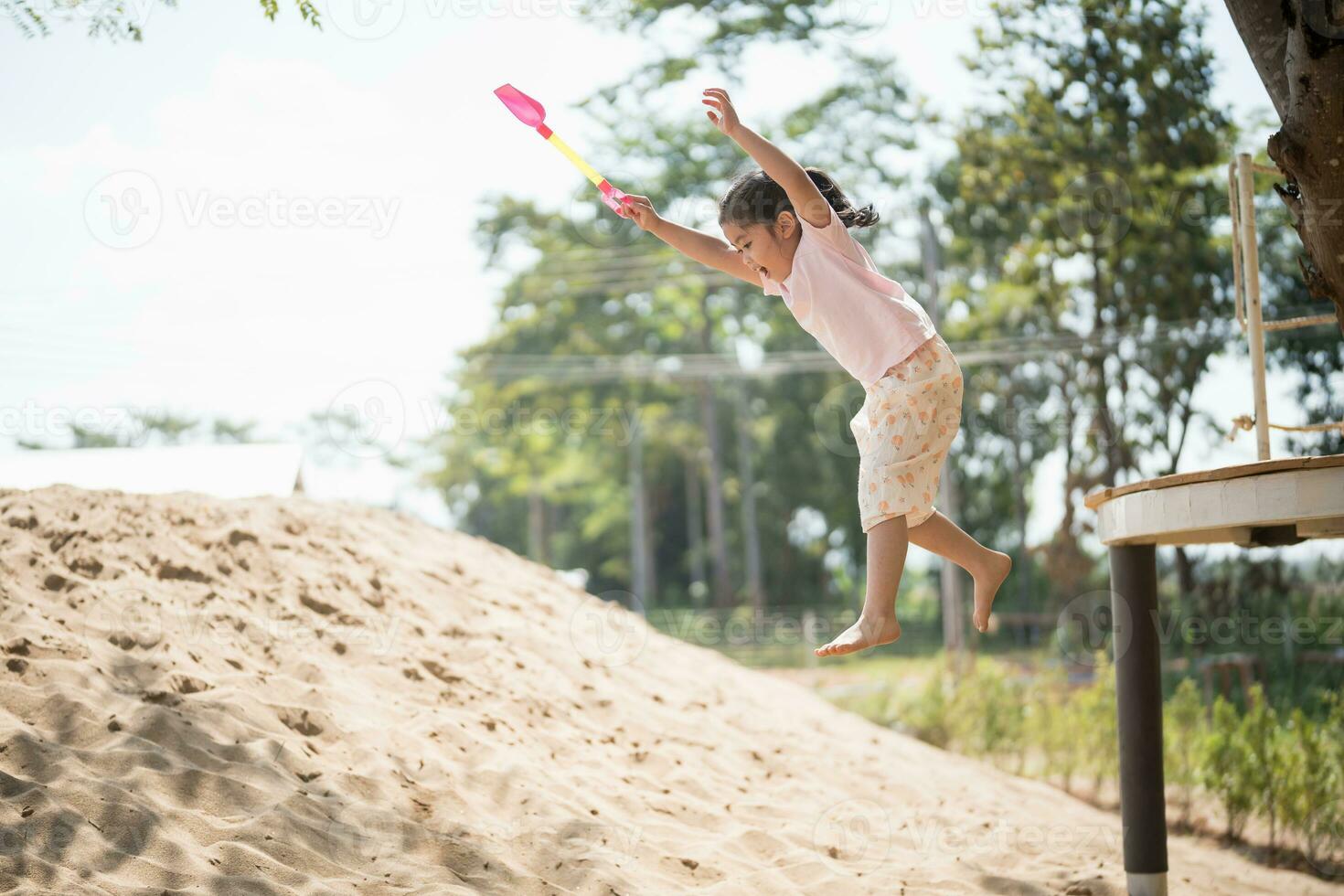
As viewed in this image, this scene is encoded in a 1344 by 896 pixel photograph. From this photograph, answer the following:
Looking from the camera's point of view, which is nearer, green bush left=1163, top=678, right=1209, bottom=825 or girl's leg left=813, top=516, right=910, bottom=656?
girl's leg left=813, top=516, right=910, bottom=656

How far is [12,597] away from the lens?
484cm

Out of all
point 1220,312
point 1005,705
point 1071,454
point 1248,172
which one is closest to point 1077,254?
point 1220,312

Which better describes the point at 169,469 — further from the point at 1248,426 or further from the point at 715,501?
the point at 715,501

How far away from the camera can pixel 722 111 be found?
8.86 feet

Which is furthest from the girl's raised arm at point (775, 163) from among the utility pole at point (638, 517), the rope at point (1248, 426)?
the utility pole at point (638, 517)

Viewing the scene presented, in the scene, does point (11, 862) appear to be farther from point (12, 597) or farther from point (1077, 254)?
point (1077, 254)

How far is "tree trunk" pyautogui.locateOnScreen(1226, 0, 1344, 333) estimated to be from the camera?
3.47 m

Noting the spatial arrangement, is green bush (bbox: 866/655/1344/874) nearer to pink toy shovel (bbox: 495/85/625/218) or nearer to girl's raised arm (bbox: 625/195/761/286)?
girl's raised arm (bbox: 625/195/761/286)

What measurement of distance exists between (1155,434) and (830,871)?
14.6 m

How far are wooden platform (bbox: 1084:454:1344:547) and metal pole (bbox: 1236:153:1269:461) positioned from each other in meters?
0.35

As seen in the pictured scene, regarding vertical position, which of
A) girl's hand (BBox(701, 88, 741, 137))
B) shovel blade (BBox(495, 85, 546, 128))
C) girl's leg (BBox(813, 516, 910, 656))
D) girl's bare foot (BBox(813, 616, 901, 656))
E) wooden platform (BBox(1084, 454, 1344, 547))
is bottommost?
girl's bare foot (BBox(813, 616, 901, 656))

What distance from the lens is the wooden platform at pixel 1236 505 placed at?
3418mm

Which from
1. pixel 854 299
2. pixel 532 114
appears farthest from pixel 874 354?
pixel 532 114

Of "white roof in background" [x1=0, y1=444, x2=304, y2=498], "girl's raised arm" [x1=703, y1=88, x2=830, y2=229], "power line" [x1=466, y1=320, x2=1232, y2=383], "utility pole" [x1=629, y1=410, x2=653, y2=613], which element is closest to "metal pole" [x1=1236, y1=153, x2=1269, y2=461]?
"girl's raised arm" [x1=703, y1=88, x2=830, y2=229]
